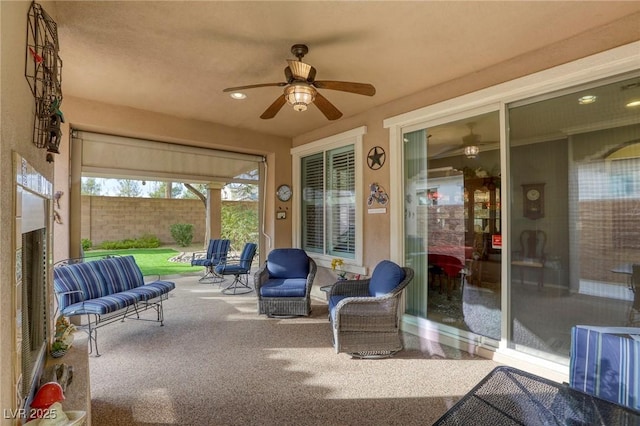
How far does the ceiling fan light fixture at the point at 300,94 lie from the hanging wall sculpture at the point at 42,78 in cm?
146

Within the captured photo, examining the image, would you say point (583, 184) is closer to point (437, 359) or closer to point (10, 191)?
point (437, 359)

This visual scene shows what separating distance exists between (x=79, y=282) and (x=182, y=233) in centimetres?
615

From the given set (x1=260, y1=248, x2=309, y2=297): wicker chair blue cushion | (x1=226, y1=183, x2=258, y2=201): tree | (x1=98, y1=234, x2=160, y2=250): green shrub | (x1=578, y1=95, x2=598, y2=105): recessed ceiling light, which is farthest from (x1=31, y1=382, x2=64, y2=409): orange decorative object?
(x1=98, y1=234, x2=160, y2=250): green shrub

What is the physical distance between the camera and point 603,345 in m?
1.52

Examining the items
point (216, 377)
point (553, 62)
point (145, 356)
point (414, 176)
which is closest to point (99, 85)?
point (145, 356)

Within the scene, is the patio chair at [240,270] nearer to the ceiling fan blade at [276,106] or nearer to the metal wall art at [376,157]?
the metal wall art at [376,157]

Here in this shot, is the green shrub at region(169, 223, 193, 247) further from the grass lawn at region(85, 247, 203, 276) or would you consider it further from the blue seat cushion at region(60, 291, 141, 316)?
the blue seat cushion at region(60, 291, 141, 316)

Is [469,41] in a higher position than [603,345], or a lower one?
higher

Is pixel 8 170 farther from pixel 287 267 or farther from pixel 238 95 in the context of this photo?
pixel 287 267

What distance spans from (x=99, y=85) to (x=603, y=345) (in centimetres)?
461

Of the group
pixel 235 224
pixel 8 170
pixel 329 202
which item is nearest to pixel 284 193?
pixel 329 202

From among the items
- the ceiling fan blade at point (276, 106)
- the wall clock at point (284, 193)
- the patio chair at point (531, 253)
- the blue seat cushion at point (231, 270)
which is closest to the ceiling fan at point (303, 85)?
the ceiling fan blade at point (276, 106)

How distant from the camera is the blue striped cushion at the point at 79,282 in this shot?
3.11 meters

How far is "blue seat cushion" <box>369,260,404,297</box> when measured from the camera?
10.3 feet
